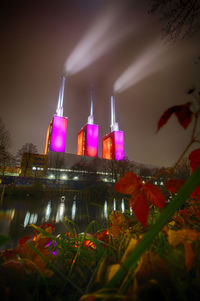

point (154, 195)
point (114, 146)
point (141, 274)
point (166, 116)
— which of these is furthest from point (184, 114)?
point (114, 146)

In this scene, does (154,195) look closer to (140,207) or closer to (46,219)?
(140,207)

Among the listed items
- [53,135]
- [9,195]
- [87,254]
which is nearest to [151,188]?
[87,254]

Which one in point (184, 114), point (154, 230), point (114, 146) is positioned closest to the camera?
point (154, 230)

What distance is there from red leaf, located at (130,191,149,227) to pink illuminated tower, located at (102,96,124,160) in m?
26.5

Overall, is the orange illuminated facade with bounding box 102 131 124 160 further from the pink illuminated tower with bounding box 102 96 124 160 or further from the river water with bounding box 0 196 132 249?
the river water with bounding box 0 196 132 249

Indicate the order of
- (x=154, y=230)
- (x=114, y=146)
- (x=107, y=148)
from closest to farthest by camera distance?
1. (x=154, y=230)
2. (x=114, y=146)
3. (x=107, y=148)

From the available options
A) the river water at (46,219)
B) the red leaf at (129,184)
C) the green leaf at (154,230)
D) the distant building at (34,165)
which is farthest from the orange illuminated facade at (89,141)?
the green leaf at (154,230)

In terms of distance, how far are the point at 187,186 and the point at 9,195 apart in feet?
37.9

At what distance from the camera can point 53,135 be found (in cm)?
2533

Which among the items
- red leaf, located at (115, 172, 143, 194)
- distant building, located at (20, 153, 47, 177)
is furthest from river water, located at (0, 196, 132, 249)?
distant building, located at (20, 153, 47, 177)

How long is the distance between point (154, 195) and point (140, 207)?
5 centimetres

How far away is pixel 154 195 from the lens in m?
0.34

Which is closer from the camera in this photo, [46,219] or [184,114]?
[184,114]

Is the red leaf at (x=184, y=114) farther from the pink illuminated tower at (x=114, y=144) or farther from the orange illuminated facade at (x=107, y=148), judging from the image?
the orange illuminated facade at (x=107, y=148)
